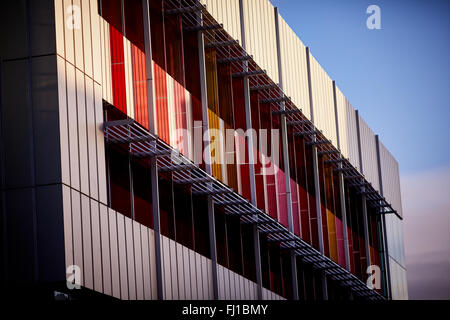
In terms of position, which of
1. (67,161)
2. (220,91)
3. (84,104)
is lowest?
(67,161)

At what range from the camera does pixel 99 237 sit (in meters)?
20.8

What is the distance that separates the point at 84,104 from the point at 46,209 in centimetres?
300

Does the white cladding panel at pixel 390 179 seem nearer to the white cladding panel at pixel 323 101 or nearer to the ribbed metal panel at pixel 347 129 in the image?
the ribbed metal panel at pixel 347 129

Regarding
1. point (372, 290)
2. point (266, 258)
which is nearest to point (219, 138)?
point (266, 258)

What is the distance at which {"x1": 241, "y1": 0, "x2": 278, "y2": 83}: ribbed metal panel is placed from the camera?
1287 inches

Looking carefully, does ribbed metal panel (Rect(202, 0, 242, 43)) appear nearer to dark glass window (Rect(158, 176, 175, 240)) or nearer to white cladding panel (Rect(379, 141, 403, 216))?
dark glass window (Rect(158, 176, 175, 240))

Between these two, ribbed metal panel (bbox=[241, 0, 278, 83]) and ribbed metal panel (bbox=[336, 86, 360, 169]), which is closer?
ribbed metal panel (bbox=[241, 0, 278, 83])

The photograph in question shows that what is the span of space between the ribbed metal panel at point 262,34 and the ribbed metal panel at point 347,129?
9.72 metres

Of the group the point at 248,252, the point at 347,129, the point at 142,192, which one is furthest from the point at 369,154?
the point at 142,192

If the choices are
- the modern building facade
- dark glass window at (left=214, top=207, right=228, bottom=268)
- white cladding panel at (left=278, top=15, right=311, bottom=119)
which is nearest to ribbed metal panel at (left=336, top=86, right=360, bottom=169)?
the modern building facade

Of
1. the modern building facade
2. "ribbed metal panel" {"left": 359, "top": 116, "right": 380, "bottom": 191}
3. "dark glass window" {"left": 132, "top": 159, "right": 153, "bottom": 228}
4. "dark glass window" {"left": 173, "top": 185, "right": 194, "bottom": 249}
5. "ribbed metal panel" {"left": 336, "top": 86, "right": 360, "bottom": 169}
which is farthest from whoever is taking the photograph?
"ribbed metal panel" {"left": 359, "top": 116, "right": 380, "bottom": 191}

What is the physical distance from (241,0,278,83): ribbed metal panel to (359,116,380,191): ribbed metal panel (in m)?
13.7
